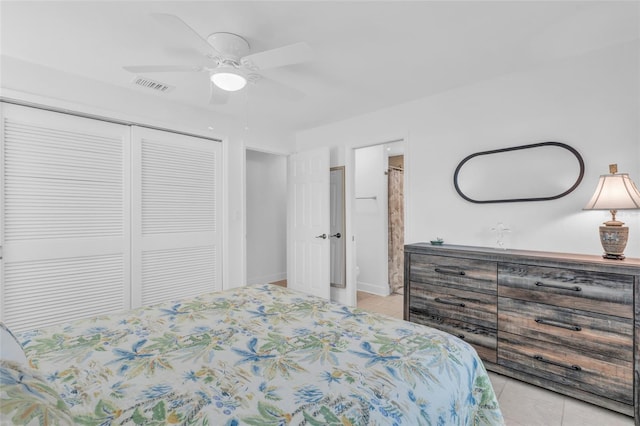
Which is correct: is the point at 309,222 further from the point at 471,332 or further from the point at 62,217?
the point at 62,217

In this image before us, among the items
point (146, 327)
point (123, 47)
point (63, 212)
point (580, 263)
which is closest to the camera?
point (146, 327)

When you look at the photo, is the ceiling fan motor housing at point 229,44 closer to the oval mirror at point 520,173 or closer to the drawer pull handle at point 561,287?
the oval mirror at point 520,173

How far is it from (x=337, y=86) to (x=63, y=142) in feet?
8.25

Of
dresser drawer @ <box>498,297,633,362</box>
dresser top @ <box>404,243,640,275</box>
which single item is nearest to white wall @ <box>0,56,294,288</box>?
dresser top @ <box>404,243,640,275</box>

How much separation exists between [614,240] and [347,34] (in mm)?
2234

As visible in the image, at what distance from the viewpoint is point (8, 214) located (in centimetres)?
242

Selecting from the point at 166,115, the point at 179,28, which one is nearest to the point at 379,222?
the point at 166,115

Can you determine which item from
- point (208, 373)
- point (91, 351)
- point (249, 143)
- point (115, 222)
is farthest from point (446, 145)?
point (115, 222)

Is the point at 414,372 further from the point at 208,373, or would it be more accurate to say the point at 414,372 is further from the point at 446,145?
the point at 446,145

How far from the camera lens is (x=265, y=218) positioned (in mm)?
5621

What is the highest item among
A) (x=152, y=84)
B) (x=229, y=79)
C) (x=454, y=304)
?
(x=152, y=84)

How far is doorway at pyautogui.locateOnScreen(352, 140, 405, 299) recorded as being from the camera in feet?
15.4

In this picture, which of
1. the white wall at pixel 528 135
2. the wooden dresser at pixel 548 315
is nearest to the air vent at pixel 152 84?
the white wall at pixel 528 135

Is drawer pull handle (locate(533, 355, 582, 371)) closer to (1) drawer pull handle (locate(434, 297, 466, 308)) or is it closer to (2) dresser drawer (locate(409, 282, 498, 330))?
(2) dresser drawer (locate(409, 282, 498, 330))
